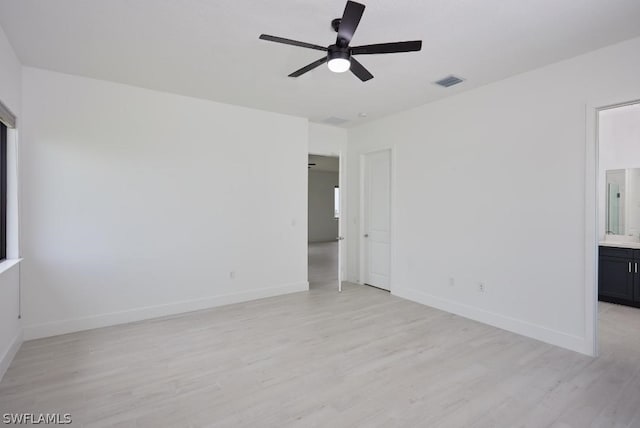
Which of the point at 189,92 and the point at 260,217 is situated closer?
the point at 189,92

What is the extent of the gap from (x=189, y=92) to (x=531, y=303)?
4728 mm

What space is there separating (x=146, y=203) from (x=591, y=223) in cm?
484

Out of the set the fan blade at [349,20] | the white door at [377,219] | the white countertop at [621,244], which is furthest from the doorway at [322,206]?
the fan blade at [349,20]

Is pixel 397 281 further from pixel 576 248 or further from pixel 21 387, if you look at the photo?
pixel 21 387

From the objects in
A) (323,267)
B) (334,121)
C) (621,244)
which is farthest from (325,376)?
(323,267)

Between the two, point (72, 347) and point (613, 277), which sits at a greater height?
point (613, 277)

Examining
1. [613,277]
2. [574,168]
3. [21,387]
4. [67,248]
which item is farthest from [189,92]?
[613,277]

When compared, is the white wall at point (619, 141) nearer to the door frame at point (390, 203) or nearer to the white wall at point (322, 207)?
the door frame at point (390, 203)

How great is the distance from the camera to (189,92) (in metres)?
4.14

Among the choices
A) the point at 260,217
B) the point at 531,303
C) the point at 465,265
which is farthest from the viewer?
the point at 260,217

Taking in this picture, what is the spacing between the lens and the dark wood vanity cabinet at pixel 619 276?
4293 millimetres

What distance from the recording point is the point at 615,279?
14.7ft

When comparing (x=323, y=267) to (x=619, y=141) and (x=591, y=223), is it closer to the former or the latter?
(x=591, y=223)

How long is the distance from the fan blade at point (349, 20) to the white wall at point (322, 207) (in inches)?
400
